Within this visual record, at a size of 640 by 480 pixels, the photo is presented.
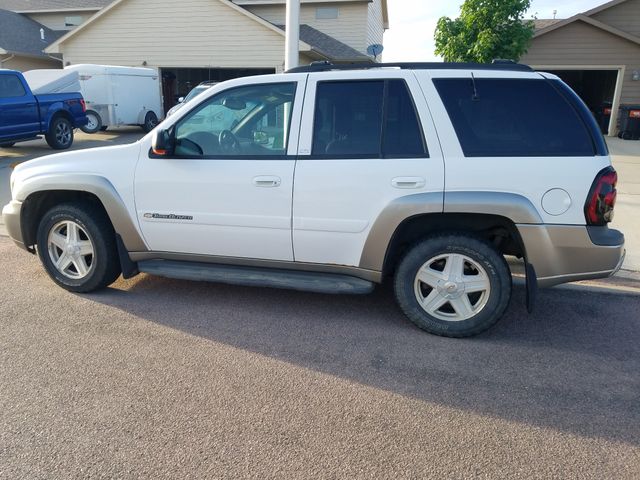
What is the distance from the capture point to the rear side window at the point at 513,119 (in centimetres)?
354

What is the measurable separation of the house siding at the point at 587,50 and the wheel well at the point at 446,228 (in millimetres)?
17755

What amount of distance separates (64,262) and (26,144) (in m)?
13.0

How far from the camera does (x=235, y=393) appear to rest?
311 cm

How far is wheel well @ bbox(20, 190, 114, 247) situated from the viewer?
450 cm

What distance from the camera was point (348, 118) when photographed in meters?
3.87

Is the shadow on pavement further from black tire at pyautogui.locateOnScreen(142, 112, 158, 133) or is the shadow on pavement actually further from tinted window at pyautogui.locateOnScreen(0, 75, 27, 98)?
black tire at pyautogui.locateOnScreen(142, 112, 158, 133)

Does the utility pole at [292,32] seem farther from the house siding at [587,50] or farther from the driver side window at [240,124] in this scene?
the house siding at [587,50]

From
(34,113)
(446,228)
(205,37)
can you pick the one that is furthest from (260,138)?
(205,37)

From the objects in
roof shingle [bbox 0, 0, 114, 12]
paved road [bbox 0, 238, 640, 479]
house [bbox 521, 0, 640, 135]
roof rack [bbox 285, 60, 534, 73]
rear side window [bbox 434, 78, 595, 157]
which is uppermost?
roof shingle [bbox 0, 0, 114, 12]

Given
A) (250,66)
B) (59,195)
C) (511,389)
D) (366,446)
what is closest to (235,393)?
(366,446)

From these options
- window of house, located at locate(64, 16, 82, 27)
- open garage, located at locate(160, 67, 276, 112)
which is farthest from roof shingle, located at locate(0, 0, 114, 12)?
open garage, located at locate(160, 67, 276, 112)

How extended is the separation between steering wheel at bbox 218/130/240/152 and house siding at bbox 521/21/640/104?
18.1 metres

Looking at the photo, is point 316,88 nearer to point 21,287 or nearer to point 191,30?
point 21,287

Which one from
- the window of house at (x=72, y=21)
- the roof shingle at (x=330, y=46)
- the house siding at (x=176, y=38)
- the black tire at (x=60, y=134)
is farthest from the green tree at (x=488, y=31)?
the window of house at (x=72, y=21)
